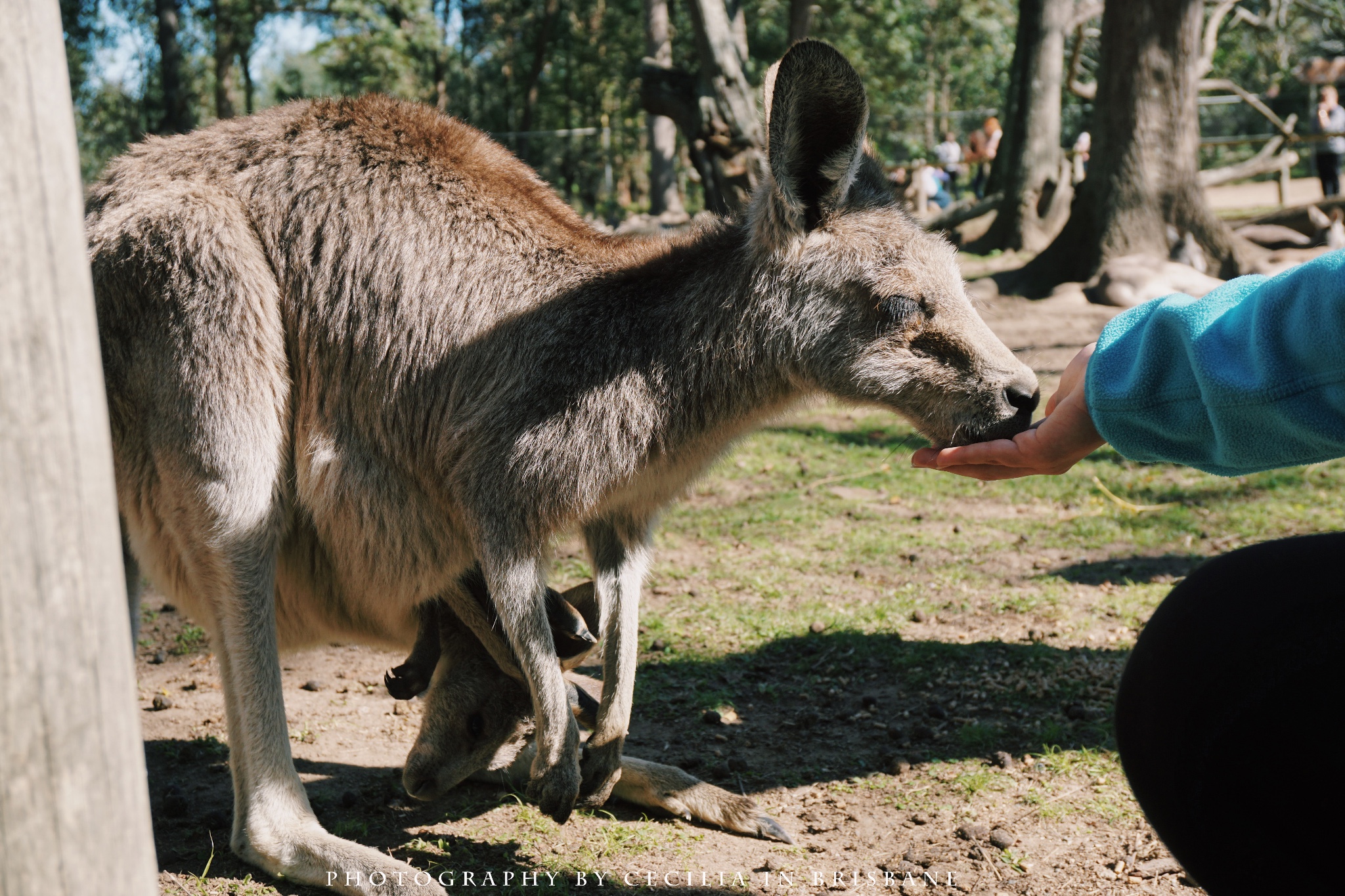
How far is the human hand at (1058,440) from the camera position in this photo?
1.88m

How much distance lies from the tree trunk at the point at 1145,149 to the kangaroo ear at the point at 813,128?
831 centimetres

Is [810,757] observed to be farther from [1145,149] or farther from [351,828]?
[1145,149]

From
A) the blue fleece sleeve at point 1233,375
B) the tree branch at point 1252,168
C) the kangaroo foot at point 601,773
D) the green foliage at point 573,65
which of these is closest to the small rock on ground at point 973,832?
the kangaroo foot at point 601,773

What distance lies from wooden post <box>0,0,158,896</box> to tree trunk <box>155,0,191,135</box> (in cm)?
1406

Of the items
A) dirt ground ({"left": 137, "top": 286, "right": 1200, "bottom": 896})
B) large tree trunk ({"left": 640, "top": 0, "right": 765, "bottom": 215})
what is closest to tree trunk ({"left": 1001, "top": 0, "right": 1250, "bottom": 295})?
large tree trunk ({"left": 640, "top": 0, "right": 765, "bottom": 215})

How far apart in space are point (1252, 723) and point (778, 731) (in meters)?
2.20

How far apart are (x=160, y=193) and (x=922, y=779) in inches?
104

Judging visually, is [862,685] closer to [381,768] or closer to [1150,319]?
[381,768]

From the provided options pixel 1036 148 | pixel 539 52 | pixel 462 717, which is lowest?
pixel 462 717

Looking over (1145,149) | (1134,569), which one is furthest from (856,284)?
(1145,149)

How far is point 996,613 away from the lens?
428 centimetres

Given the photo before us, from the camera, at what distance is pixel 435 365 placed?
287 cm

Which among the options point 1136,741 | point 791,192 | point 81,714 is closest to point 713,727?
point 791,192

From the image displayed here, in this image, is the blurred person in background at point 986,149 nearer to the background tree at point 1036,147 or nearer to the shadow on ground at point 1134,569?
the background tree at point 1036,147
